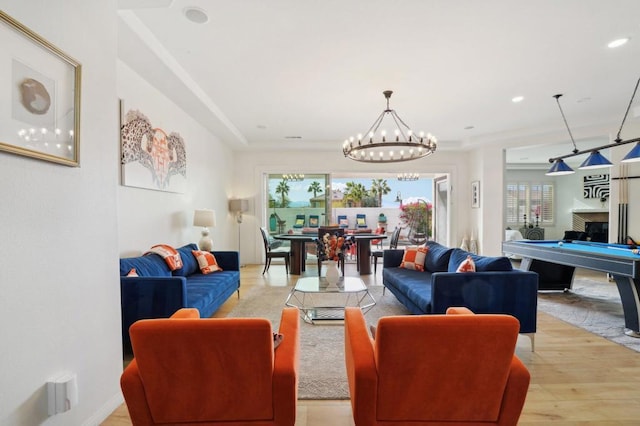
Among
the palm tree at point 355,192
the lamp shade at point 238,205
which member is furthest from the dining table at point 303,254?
the palm tree at point 355,192

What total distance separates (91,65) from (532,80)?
4497 mm

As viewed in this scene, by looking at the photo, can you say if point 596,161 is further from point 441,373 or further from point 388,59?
point 441,373

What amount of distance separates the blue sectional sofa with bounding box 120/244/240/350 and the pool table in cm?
404

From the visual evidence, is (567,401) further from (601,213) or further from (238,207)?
(601,213)

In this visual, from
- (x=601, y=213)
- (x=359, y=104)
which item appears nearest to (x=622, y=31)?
(x=359, y=104)

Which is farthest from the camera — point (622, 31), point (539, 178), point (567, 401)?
point (539, 178)

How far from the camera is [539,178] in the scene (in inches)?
378

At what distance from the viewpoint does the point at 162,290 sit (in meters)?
2.52

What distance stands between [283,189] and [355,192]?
5189 mm

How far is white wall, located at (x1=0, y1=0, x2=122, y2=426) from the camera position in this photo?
1.34 metres

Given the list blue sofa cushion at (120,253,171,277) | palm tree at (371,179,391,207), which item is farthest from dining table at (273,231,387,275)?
palm tree at (371,179,391,207)

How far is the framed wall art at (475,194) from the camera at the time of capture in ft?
22.7

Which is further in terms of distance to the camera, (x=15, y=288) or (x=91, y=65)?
(x=91, y=65)

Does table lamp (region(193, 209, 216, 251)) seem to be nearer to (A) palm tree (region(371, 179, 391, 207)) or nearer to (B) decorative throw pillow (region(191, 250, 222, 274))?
(B) decorative throw pillow (region(191, 250, 222, 274))
